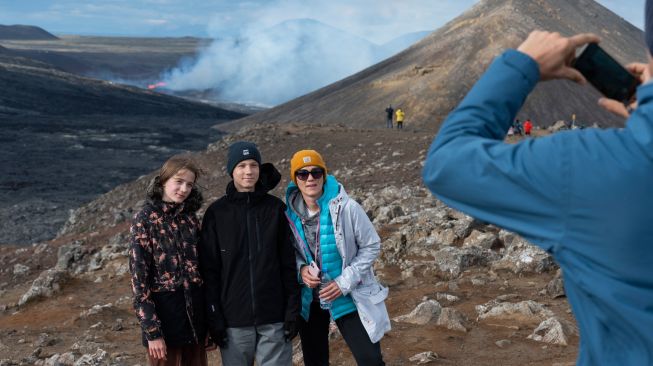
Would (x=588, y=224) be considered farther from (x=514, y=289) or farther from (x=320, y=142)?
(x=320, y=142)

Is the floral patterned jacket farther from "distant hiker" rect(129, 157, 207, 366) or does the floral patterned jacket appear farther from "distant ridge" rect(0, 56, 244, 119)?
"distant ridge" rect(0, 56, 244, 119)

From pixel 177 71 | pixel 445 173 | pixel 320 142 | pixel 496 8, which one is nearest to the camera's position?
pixel 445 173

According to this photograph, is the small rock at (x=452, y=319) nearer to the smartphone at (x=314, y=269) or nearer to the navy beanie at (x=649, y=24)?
the smartphone at (x=314, y=269)

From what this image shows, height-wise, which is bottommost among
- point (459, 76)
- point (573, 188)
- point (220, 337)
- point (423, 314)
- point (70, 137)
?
point (70, 137)

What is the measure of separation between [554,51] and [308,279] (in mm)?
2759

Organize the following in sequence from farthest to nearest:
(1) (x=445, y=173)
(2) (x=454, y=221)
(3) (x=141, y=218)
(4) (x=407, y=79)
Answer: (4) (x=407, y=79), (2) (x=454, y=221), (3) (x=141, y=218), (1) (x=445, y=173)

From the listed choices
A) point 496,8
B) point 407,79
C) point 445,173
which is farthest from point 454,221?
point 496,8

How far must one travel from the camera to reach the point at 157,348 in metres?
3.87

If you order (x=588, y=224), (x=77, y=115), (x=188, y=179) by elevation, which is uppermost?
(x=588, y=224)

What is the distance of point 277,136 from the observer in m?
27.2

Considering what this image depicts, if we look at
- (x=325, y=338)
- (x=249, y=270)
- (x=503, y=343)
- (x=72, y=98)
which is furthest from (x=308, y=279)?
(x=72, y=98)

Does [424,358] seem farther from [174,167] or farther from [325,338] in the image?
[174,167]

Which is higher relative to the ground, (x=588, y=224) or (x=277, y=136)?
(x=588, y=224)

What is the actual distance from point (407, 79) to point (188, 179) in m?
45.7
